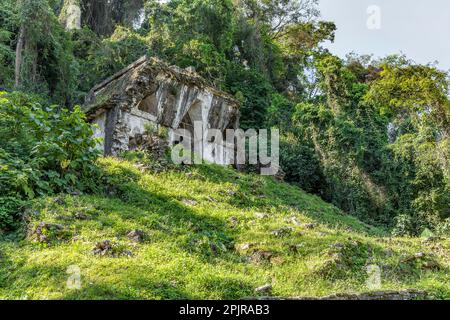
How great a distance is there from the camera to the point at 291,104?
89.7 feet

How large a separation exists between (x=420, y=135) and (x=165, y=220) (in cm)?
1461

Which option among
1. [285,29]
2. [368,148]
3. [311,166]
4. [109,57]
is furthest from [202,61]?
[285,29]

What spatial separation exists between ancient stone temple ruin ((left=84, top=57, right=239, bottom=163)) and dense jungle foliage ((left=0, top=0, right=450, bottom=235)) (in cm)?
262

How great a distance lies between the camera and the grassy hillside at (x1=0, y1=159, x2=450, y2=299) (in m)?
6.44

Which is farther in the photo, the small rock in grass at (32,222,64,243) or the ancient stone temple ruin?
the ancient stone temple ruin

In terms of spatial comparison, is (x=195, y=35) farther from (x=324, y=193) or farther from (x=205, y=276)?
(x=205, y=276)

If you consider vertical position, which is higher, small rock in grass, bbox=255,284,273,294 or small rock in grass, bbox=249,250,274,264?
small rock in grass, bbox=249,250,274,264

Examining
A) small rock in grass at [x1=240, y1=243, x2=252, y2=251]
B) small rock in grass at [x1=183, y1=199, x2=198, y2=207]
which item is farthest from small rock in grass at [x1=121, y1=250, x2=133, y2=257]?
small rock in grass at [x1=183, y1=199, x2=198, y2=207]

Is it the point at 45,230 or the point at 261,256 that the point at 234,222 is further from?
the point at 45,230

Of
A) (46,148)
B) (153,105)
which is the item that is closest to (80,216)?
(46,148)

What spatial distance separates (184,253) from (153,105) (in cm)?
1076

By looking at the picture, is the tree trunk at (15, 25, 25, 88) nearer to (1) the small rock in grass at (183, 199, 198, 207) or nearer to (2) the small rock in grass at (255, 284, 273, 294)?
(1) the small rock in grass at (183, 199, 198, 207)

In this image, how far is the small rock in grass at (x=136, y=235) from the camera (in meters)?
8.23

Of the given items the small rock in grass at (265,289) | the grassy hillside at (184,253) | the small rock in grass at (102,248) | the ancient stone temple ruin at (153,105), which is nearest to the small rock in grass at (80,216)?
the grassy hillside at (184,253)
